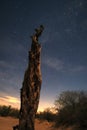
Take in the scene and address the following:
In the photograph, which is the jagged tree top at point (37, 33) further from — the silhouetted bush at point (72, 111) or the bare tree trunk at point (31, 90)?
the silhouetted bush at point (72, 111)

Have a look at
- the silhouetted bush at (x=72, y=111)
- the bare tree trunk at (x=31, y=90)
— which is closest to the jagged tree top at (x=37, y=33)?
the bare tree trunk at (x=31, y=90)

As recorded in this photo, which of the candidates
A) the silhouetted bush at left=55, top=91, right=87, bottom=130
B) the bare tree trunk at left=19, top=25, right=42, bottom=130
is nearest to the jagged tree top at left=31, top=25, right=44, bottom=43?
the bare tree trunk at left=19, top=25, right=42, bottom=130

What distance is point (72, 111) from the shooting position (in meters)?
30.9

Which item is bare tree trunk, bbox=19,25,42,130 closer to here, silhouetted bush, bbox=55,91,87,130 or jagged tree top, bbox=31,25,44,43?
jagged tree top, bbox=31,25,44,43

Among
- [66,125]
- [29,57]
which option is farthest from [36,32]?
[66,125]

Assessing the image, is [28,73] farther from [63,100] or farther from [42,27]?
[63,100]

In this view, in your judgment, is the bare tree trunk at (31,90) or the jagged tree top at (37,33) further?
Answer: the jagged tree top at (37,33)

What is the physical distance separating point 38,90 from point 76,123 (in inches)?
672

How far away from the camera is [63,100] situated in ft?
135

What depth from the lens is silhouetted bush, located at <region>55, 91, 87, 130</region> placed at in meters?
26.1

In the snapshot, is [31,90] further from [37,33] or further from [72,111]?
[72,111]

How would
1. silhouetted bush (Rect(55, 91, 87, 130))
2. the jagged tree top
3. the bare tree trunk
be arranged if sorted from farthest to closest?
silhouetted bush (Rect(55, 91, 87, 130)) < the jagged tree top < the bare tree trunk

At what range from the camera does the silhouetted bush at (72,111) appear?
26.1 m

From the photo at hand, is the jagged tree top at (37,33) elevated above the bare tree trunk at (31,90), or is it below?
above
